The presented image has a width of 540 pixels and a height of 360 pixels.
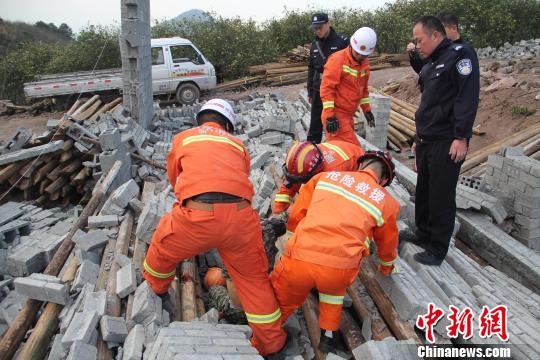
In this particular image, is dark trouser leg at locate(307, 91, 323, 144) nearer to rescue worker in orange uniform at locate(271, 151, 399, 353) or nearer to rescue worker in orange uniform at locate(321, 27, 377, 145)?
rescue worker in orange uniform at locate(321, 27, 377, 145)

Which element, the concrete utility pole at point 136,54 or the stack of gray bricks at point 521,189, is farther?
the concrete utility pole at point 136,54

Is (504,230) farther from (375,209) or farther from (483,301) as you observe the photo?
(375,209)

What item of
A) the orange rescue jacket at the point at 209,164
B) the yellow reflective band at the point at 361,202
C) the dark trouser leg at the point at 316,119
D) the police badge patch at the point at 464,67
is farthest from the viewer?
the dark trouser leg at the point at 316,119

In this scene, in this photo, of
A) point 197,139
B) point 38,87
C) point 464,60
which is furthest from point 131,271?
point 38,87

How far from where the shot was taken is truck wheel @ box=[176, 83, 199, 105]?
14148 millimetres

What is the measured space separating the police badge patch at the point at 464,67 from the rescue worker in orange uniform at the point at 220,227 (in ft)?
6.20

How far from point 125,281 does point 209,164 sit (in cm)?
132

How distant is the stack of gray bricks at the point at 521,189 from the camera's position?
16.0 feet

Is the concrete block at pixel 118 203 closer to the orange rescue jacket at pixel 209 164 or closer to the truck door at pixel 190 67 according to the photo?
the orange rescue jacket at pixel 209 164

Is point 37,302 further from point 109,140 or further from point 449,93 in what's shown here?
point 449,93

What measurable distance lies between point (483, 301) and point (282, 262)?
1829mm

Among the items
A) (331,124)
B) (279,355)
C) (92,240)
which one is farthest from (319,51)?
(279,355)

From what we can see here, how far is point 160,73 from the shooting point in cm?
1373

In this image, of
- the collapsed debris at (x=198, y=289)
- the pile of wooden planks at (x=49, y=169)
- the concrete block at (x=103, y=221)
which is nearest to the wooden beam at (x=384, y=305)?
the collapsed debris at (x=198, y=289)
